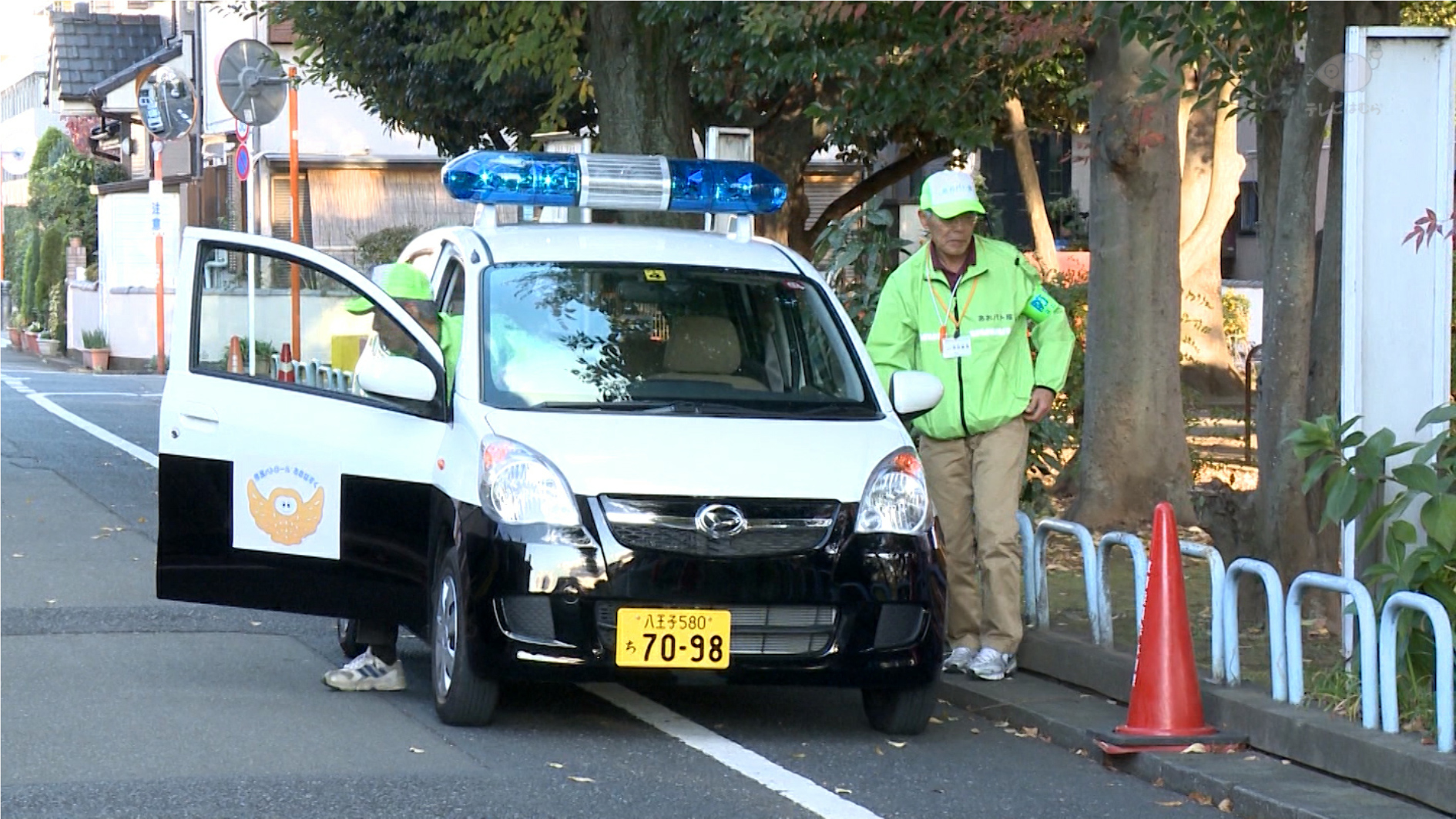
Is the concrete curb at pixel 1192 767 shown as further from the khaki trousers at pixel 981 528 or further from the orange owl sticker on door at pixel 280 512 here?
the orange owl sticker on door at pixel 280 512

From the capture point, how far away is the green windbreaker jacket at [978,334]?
779cm

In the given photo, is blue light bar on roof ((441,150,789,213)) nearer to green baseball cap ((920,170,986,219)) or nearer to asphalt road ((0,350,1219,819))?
green baseball cap ((920,170,986,219))

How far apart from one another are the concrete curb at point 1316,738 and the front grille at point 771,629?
137 centimetres

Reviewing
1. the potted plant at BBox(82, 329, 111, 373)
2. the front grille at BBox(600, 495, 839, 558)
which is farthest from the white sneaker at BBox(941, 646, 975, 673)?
the potted plant at BBox(82, 329, 111, 373)

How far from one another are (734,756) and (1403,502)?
2332 millimetres

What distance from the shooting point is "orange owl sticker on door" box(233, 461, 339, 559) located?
7.25 meters

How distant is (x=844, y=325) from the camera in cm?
755

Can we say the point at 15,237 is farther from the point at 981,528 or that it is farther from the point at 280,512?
the point at 981,528

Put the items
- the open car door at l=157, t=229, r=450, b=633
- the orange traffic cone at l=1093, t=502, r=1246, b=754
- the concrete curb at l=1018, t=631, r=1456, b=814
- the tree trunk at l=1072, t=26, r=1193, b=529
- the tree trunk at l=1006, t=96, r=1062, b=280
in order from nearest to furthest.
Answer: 1. the concrete curb at l=1018, t=631, r=1456, b=814
2. the orange traffic cone at l=1093, t=502, r=1246, b=754
3. the open car door at l=157, t=229, r=450, b=633
4. the tree trunk at l=1072, t=26, r=1193, b=529
5. the tree trunk at l=1006, t=96, r=1062, b=280

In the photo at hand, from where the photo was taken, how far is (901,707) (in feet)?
22.6

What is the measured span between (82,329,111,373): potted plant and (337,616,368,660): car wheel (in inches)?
1033

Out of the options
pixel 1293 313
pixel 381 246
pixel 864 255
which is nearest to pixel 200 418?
pixel 1293 313

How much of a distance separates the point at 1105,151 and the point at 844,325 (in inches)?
167

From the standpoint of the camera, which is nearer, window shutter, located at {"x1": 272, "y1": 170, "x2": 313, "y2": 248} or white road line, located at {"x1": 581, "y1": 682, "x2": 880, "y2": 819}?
white road line, located at {"x1": 581, "y1": 682, "x2": 880, "y2": 819}
